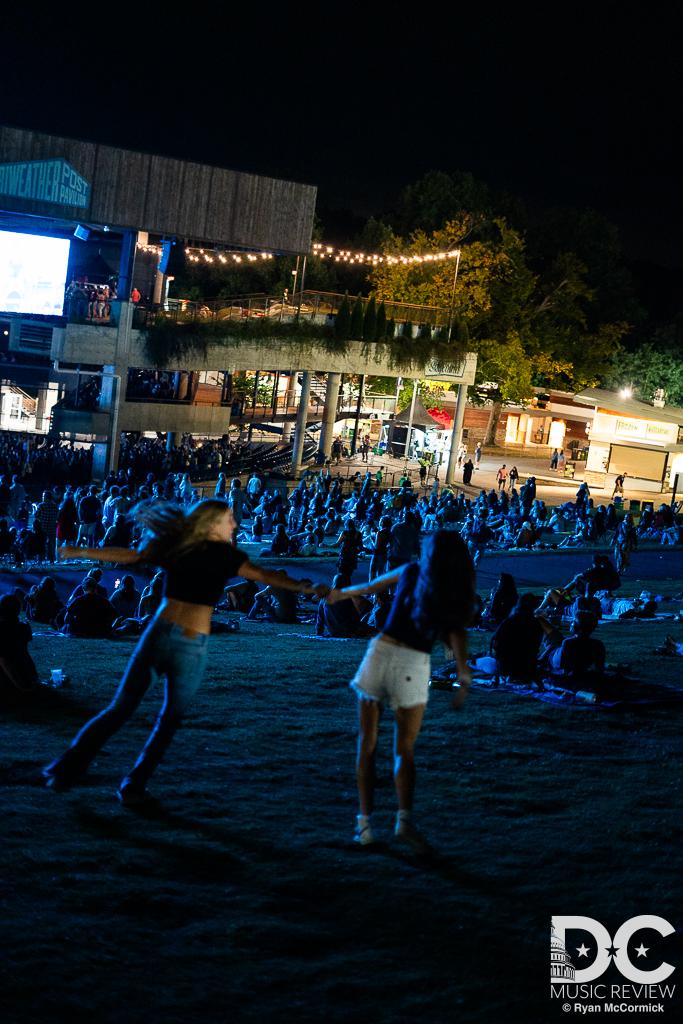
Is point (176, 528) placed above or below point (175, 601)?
above

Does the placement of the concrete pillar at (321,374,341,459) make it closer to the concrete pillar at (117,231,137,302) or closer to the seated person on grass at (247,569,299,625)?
the concrete pillar at (117,231,137,302)

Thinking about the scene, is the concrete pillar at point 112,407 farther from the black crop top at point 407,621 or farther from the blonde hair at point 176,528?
the black crop top at point 407,621

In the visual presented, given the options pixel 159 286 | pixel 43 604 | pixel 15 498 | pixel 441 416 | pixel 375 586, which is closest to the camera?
pixel 375 586

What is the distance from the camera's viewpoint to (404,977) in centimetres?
346

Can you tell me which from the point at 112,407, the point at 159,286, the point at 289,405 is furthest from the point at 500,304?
the point at 112,407

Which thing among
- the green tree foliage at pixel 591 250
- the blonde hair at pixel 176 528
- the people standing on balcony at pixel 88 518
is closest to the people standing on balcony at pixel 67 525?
the people standing on balcony at pixel 88 518

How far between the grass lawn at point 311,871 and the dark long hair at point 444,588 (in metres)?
1.13

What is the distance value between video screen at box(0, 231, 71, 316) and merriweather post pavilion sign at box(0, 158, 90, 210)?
1.41m

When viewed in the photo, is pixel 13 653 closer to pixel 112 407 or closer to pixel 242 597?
pixel 242 597

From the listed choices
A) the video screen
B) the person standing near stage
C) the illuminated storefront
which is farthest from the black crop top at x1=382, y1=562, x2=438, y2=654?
the illuminated storefront

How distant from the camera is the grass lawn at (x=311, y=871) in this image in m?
3.34

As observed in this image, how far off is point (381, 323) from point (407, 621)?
37.4m

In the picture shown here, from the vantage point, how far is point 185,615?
4281 mm

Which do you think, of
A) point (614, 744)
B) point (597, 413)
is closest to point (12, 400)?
point (597, 413)
